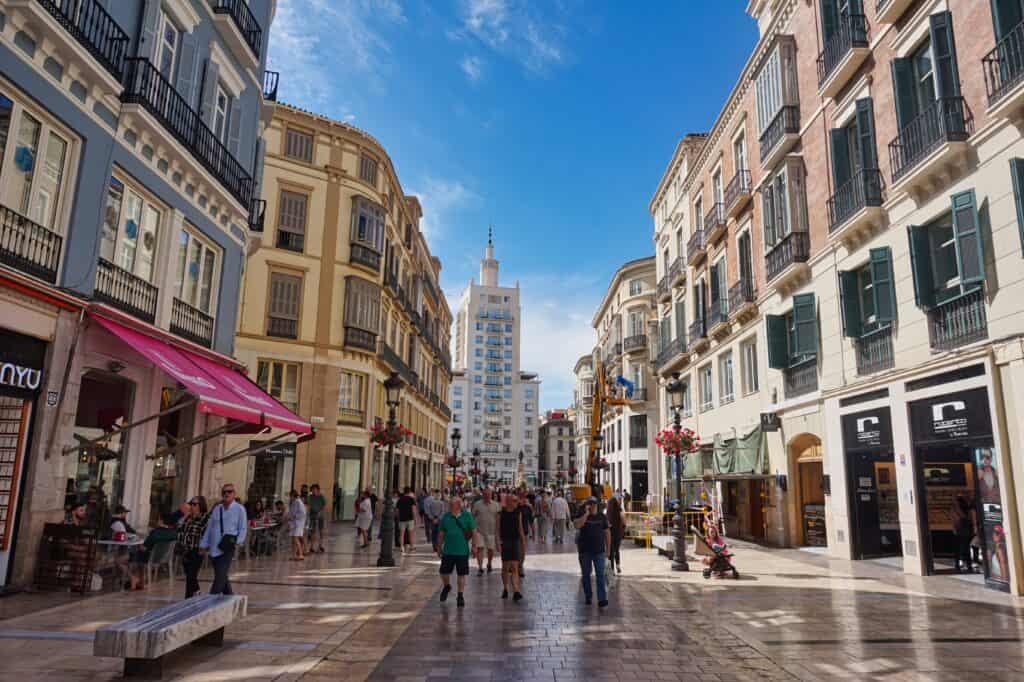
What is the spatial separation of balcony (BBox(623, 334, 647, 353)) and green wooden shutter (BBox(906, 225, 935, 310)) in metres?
35.2

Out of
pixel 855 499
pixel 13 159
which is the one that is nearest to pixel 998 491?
pixel 855 499

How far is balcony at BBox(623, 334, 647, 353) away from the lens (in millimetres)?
48156

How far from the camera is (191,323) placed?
1464 centimetres

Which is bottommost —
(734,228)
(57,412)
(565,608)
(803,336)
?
(565,608)

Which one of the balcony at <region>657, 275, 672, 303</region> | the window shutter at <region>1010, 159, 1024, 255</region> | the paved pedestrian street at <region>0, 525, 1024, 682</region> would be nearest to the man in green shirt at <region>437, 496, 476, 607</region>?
the paved pedestrian street at <region>0, 525, 1024, 682</region>

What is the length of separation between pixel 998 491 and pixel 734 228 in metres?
14.2

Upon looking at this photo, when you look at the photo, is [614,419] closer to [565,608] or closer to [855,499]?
[855,499]

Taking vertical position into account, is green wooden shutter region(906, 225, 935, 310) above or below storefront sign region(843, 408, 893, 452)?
above

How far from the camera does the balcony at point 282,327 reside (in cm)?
2731

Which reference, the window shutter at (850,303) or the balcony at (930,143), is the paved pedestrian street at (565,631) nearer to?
the window shutter at (850,303)

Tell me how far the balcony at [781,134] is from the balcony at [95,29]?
1630 centimetres

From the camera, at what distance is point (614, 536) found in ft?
47.2

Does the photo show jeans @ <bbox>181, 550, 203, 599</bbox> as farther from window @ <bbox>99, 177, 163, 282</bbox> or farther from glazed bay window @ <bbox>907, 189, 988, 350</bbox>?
glazed bay window @ <bbox>907, 189, 988, 350</bbox>

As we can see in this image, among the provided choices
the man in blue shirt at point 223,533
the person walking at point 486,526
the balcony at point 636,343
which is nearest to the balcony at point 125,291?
the man in blue shirt at point 223,533
